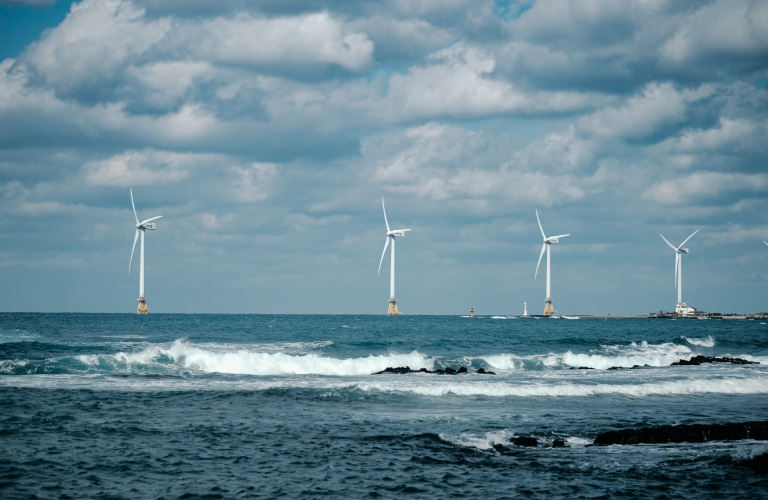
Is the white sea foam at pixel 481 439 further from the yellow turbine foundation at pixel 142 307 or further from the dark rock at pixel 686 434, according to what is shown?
the yellow turbine foundation at pixel 142 307

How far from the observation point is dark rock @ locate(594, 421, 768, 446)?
66.0ft

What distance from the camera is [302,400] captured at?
91.8 feet

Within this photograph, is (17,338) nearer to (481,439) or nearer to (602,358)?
(602,358)

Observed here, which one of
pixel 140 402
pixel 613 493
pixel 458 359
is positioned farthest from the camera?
pixel 458 359

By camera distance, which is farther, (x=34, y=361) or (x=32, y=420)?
(x=34, y=361)

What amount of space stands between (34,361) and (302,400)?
71.1 feet

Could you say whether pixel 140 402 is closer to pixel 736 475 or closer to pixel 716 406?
pixel 736 475

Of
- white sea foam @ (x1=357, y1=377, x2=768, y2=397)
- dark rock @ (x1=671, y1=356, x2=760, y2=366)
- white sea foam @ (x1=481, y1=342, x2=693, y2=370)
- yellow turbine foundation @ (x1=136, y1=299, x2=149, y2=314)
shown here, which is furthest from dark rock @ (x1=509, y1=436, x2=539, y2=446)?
yellow turbine foundation @ (x1=136, y1=299, x2=149, y2=314)

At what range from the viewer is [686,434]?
20656 mm

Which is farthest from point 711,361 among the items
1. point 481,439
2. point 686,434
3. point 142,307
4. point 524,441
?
point 142,307

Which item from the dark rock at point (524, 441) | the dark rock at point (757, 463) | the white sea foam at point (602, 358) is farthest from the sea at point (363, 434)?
the white sea foam at point (602, 358)

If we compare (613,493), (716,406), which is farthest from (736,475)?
(716,406)

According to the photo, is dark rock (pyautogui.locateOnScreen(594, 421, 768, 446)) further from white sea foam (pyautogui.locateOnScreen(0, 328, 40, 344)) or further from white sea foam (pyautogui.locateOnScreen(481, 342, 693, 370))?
white sea foam (pyautogui.locateOnScreen(0, 328, 40, 344))

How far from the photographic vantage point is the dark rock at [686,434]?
66.0ft
